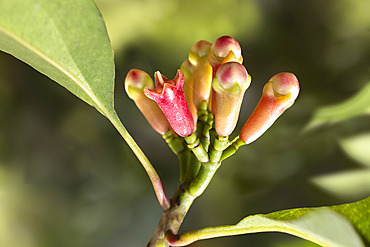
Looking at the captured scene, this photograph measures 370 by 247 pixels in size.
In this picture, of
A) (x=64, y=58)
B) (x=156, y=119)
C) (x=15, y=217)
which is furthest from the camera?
(x=15, y=217)

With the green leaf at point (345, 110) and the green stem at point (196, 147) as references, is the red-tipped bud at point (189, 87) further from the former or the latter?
the green leaf at point (345, 110)

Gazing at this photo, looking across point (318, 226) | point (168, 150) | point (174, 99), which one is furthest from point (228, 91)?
point (168, 150)

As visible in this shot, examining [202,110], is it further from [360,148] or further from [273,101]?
[360,148]

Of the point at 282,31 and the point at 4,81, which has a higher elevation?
the point at 4,81

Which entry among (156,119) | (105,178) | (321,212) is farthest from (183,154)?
(105,178)

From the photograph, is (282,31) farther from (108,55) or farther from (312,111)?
(108,55)

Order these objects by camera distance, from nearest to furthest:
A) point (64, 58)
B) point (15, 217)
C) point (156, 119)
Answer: point (64, 58) < point (156, 119) < point (15, 217)

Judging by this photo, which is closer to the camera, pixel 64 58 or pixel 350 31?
pixel 64 58
